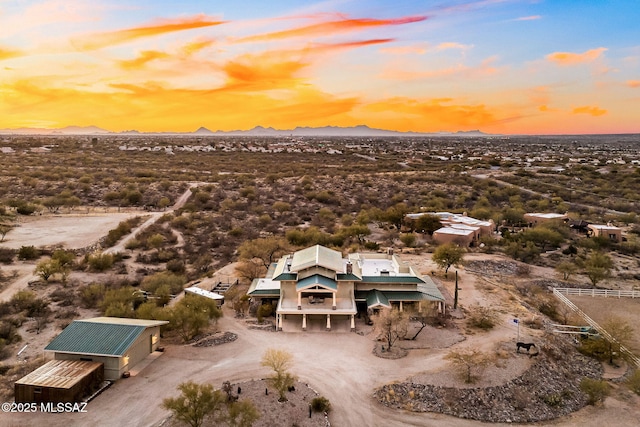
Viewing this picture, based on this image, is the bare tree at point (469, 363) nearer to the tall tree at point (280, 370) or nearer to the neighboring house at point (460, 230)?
the tall tree at point (280, 370)

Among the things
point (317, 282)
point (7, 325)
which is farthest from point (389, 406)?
point (7, 325)

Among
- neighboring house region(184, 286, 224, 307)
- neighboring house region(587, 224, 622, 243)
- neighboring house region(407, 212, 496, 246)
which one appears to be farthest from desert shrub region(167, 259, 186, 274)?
neighboring house region(587, 224, 622, 243)

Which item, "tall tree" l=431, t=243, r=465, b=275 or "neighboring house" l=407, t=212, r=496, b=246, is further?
"neighboring house" l=407, t=212, r=496, b=246

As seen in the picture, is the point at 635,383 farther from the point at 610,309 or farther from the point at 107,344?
the point at 107,344

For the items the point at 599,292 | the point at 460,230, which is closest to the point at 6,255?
the point at 460,230

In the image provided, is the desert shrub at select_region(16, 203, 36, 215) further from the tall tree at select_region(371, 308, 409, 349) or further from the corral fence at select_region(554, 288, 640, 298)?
the corral fence at select_region(554, 288, 640, 298)

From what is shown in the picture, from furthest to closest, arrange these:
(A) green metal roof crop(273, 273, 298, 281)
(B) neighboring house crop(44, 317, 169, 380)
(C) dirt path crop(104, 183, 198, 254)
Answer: (C) dirt path crop(104, 183, 198, 254) → (A) green metal roof crop(273, 273, 298, 281) → (B) neighboring house crop(44, 317, 169, 380)
